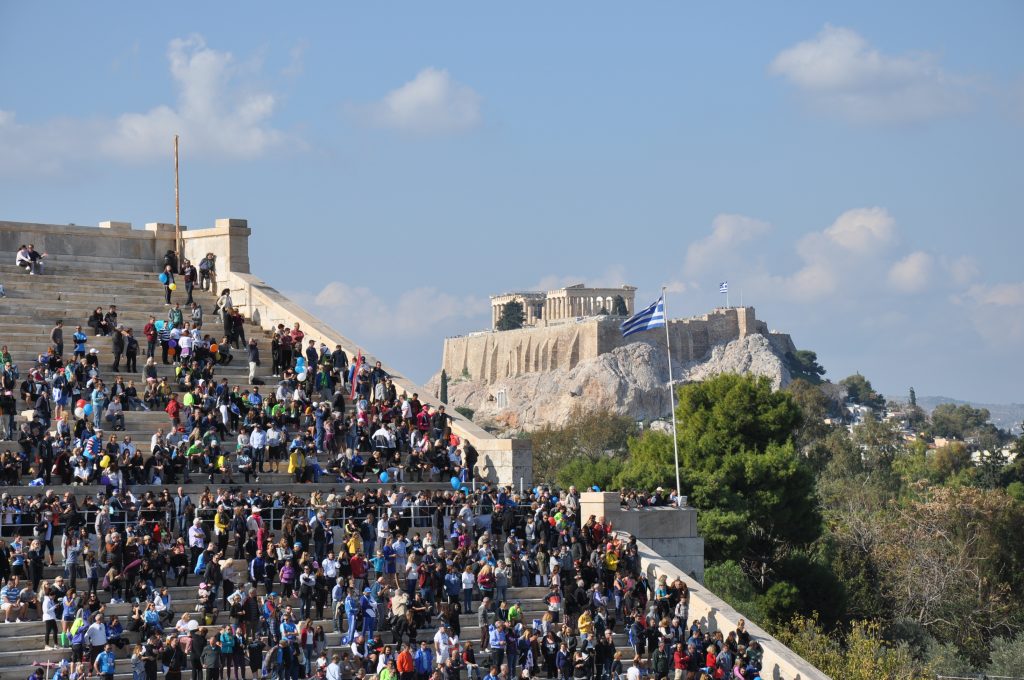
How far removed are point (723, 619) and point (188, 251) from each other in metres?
18.3

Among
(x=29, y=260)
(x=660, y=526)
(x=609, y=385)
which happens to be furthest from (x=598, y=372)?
(x=660, y=526)

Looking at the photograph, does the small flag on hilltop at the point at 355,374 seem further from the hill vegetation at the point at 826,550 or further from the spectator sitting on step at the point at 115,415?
the hill vegetation at the point at 826,550

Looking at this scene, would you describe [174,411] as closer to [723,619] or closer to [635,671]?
[635,671]

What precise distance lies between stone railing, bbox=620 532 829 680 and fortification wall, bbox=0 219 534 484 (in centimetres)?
716

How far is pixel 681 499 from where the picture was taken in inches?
1206

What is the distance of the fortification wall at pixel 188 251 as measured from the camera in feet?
116

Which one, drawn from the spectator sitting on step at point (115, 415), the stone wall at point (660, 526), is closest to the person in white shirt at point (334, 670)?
the stone wall at point (660, 526)

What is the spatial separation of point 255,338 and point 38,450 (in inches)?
320

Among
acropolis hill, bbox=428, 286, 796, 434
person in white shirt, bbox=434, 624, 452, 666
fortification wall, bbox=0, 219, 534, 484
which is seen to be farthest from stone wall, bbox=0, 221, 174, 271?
acropolis hill, bbox=428, 286, 796, 434

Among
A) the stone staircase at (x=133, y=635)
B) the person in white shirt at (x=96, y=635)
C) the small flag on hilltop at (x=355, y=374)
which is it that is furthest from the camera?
the small flag on hilltop at (x=355, y=374)

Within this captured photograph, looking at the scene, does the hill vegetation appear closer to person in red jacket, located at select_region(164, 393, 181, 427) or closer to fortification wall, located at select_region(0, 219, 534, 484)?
fortification wall, located at select_region(0, 219, 534, 484)

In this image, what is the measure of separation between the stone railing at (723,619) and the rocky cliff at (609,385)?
14025 centimetres

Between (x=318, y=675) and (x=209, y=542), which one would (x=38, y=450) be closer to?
(x=209, y=542)

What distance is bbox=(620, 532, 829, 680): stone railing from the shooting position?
24.8m
